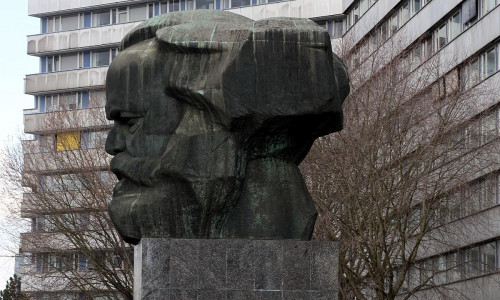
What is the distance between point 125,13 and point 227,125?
48.9m

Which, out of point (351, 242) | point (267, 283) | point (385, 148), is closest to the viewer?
point (267, 283)

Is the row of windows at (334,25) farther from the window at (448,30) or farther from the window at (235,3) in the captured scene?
the window at (448,30)

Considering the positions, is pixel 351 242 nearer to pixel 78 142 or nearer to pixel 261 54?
pixel 78 142

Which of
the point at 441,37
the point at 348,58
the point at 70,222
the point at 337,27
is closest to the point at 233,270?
the point at 348,58

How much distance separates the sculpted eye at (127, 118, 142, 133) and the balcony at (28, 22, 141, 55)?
4698 centimetres

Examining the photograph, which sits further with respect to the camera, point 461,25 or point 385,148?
point 461,25

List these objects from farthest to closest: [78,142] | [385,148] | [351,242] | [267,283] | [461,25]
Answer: [461,25] → [78,142] → [385,148] → [351,242] → [267,283]

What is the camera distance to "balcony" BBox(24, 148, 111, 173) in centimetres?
3111

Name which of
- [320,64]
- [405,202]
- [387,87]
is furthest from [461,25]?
[320,64]

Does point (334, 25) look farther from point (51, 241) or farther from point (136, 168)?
point (136, 168)

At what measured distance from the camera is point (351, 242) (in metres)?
24.1

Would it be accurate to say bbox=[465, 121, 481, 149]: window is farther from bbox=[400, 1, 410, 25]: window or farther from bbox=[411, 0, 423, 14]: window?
bbox=[400, 1, 410, 25]: window

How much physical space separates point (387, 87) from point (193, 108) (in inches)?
636

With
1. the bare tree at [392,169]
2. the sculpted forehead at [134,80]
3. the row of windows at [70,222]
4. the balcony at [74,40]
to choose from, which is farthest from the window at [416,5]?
the sculpted forehead at [134,80]
